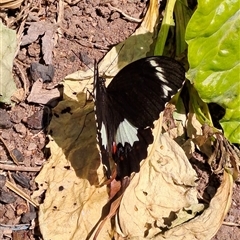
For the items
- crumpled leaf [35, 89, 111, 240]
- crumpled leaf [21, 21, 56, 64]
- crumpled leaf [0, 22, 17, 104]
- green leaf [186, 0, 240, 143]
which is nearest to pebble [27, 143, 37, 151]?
crumpled leaf [35, 89, 111, 240]

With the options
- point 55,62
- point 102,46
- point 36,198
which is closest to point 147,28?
point 102,46

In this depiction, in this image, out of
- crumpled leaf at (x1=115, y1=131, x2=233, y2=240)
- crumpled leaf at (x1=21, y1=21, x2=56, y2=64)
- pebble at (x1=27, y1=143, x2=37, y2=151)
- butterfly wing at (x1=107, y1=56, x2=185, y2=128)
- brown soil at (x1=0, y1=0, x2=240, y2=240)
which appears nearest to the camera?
butterfly wing at (x1=107, y1=56, x2=185, y2=128)

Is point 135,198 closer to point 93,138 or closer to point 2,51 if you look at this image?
point 93,138

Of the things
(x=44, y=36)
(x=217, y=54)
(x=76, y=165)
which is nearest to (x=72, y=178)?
(x=76, y=165)

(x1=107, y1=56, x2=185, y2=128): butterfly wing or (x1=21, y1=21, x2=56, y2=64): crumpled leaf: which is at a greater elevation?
(x1=107, y1=56, x2=185, y2=128): butterfly wing

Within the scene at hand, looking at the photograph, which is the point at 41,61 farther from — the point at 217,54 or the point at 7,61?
the point at 217,54

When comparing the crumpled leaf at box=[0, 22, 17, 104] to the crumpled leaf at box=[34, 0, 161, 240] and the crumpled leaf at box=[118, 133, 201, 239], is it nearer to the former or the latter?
the crumpled leaf at box=[34, 0, 161, 240]

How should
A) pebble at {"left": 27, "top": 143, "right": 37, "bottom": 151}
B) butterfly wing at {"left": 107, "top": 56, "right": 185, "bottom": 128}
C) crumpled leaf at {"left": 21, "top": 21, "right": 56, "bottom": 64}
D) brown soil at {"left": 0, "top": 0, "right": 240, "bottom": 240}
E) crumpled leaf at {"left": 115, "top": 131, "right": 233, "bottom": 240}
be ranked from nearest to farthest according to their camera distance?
butterfly wing at {"left": 107, "top": 56, "right": 185, "bottom": 128}, crumpled leaf at {"left": 115, "top": 131, "right": 233, "bottom": 240}, brown soil at {"left": 0, "top": 0, "right": 240, "bottom": 240}, pebble at {"left": 27, "top": 143, "right": 37, "bottom": 151}, crumpled leaf at {"left": 21, "top": 21, "right": 56, "bottom": 64}

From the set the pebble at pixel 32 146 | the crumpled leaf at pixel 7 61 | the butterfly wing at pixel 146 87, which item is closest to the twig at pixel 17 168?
the pebble at pixel 32 146

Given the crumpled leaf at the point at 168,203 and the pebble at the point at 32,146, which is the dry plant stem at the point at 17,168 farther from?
the crumpled leaf at the point at 168,203
